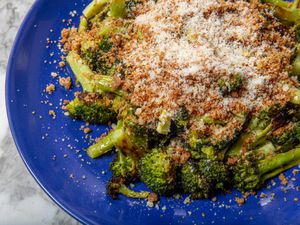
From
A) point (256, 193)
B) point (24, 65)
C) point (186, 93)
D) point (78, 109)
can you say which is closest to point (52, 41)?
point (24, 65)

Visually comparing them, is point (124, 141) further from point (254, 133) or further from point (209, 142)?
point (254, 133)

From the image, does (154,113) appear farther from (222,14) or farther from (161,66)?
(222,14)

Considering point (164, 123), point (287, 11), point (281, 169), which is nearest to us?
point (164, 123)

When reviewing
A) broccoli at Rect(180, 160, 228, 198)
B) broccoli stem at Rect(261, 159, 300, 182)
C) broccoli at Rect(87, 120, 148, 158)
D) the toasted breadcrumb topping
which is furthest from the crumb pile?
broccoli stem at Rect(261, 159, 300, 182)

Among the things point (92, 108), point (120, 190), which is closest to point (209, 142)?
point (120, 190)

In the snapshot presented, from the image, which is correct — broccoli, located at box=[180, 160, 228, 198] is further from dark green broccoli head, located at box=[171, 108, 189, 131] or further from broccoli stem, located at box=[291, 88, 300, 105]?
broccoli stem, located at box=[291, 88, 300, 105]

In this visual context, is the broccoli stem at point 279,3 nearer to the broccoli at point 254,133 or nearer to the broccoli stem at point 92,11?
the broccoli at point 254,133

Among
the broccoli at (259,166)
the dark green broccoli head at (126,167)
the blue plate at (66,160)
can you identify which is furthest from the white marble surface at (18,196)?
the broccoli at (259,166)
